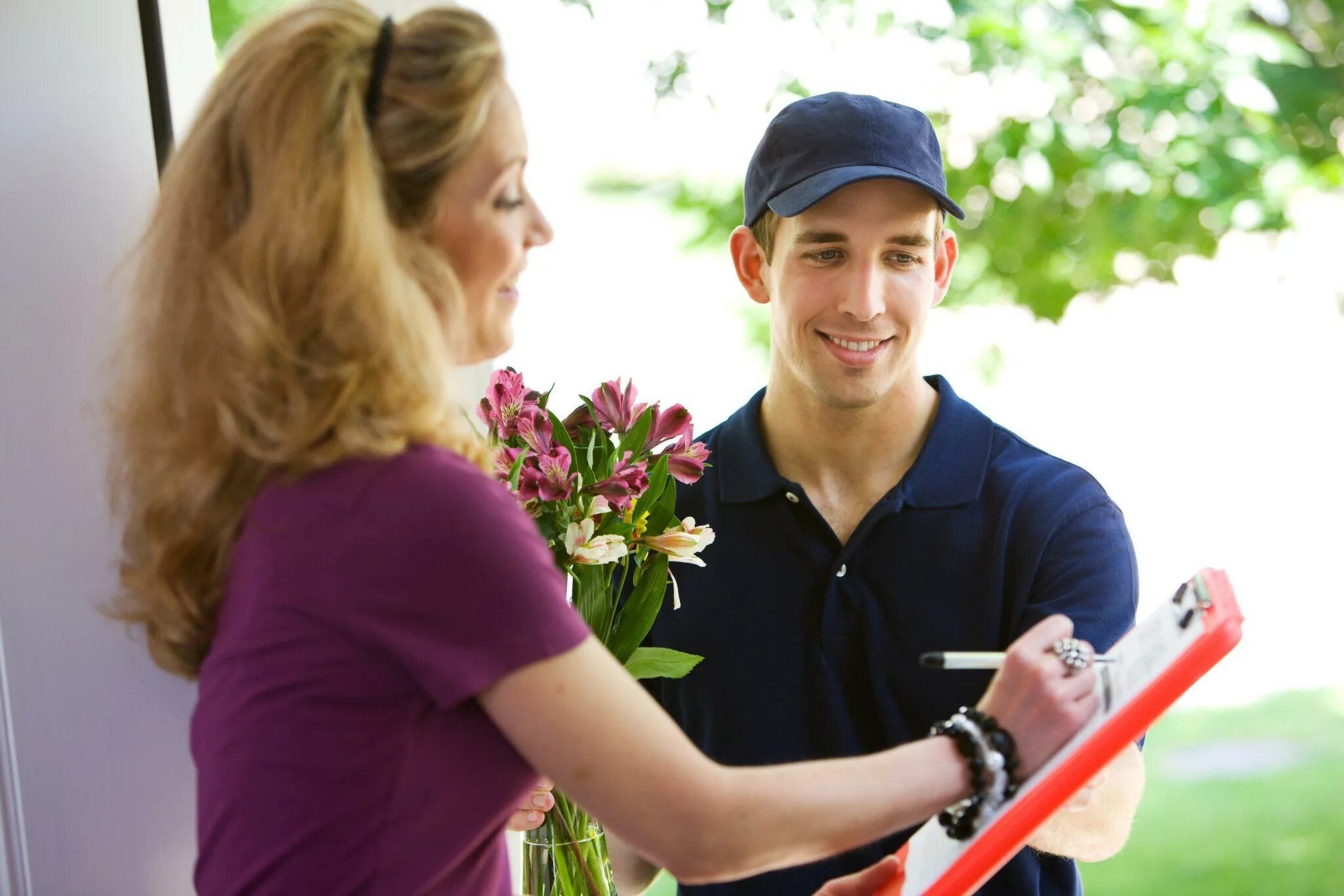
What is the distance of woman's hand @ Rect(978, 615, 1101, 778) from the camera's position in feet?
3.01

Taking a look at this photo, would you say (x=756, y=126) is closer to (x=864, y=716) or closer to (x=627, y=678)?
(x=864, y=716)

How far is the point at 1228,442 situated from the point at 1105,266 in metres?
1.71

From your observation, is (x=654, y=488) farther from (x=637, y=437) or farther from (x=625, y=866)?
(x=625, y=866)

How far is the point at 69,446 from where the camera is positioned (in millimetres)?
1093

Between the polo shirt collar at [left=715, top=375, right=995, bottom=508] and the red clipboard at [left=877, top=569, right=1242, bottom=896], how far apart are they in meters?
0.54

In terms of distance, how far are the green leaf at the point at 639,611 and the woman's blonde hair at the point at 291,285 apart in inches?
15.7

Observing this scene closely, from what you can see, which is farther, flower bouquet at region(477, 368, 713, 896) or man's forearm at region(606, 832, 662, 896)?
man's forearm at region(606, 832, 662, 896)

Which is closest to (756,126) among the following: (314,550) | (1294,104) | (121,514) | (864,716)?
(1294,104)

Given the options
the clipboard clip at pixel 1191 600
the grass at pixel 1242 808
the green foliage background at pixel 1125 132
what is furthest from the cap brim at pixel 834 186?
the grass at pixel 1242 808

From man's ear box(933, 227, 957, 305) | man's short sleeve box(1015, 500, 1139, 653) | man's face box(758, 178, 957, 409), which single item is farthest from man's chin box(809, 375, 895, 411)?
man's short sleeve box(1015, 500, 1139, 653)

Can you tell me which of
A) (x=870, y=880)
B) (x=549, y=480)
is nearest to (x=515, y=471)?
(x=549, y=480)

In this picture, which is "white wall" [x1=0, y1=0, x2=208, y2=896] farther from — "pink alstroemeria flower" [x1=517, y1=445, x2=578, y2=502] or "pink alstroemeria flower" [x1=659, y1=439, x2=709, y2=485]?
"pink alstroemeria flower" [x1=659, y1=439, x2=709, y2=485]

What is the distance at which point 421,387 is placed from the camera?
2.79 feet

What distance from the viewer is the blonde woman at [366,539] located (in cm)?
81
